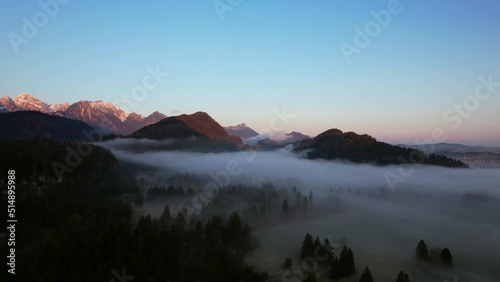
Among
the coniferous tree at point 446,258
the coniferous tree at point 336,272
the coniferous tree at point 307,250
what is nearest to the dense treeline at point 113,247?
the coniferous tree at point 307,250

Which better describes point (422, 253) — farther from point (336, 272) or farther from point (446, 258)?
point (336, 272)

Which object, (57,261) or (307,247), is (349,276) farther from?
(57,261)

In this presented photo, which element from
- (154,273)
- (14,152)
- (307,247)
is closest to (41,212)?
(14,152)

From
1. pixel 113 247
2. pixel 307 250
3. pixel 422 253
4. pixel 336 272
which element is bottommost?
pixel 422 253

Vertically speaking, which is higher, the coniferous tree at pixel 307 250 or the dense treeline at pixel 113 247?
the dense treeline at pixel 113 247

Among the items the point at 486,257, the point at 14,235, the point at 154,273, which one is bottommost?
the point at 486,257

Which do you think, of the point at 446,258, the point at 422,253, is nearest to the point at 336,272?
the point at 422,253

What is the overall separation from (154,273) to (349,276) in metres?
76.1

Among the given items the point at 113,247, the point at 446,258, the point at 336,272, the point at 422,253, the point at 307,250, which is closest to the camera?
the point at 113,247

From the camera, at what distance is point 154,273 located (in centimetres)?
11012

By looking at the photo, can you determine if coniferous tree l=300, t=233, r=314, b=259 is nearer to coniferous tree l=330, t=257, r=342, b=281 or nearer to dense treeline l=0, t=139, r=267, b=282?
coniferous tree l=330, t=257, r=342, b=281

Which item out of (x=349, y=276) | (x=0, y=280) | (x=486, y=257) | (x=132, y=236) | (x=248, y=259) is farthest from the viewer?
(x=486, y=257)

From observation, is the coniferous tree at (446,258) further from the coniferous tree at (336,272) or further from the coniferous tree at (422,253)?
the coniferous tree at (336,272)

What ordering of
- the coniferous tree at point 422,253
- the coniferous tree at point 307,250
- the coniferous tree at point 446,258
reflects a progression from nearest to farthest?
the coniferous tree at point 446,258 → the coniferous tree at point 307,250 → the coniferous tree at point 422,253
